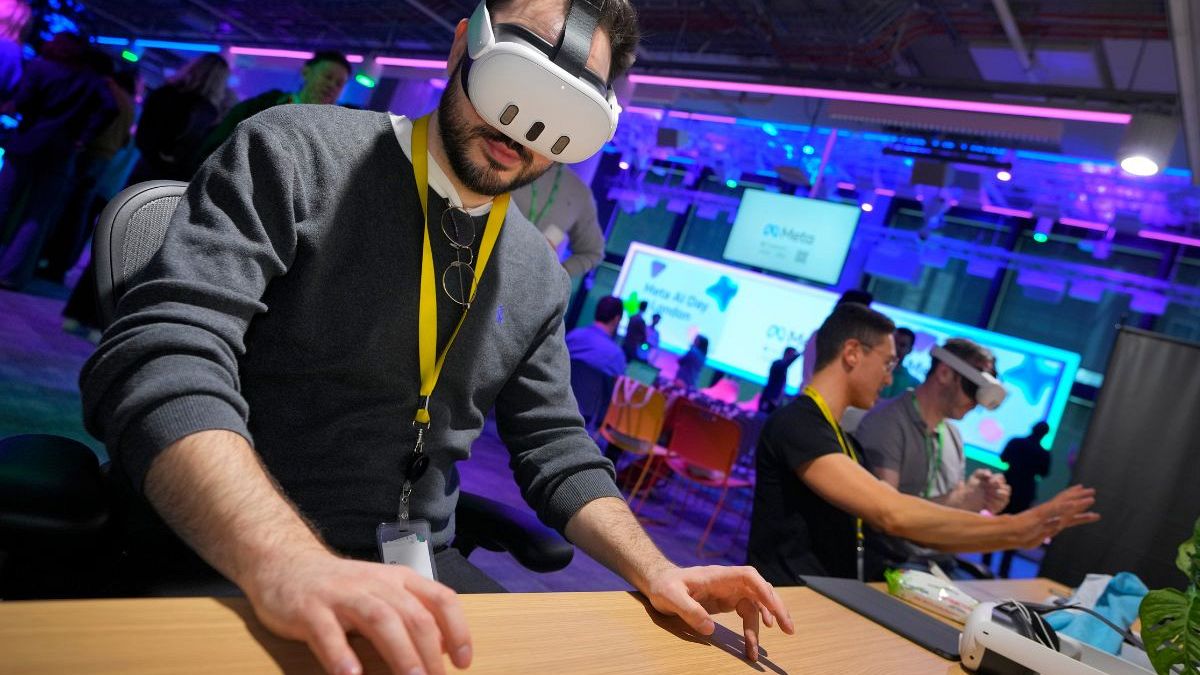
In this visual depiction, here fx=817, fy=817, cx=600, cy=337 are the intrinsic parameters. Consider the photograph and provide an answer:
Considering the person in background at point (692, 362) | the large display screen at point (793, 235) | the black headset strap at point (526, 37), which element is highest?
the large display screen at point (793, 235)

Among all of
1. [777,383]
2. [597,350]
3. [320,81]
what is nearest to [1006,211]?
[777,383]

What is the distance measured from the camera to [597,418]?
6078 mm

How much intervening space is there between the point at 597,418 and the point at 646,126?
21.1 feet

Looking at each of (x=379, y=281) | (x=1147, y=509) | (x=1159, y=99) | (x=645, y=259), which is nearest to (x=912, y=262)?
(x=645, y=259)

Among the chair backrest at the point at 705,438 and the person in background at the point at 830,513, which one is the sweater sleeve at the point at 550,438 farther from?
the chair backrest at the point at 705,438

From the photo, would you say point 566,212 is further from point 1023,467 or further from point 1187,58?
point 1023,467

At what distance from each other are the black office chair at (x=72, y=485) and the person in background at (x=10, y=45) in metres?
5.13

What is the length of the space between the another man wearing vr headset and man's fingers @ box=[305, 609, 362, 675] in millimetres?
169

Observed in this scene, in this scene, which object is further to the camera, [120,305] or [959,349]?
[959,349]

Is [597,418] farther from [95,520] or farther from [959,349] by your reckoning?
[95,520]

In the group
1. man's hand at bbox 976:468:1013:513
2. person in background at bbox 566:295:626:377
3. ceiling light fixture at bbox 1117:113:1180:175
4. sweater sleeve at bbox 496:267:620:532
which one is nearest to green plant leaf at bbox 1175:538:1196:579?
sweater sleeve at bbox 496:267:620:532

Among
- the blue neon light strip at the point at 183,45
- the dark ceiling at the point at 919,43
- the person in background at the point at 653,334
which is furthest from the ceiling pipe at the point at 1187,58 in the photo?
the blue neon light strip at the point at 183,45

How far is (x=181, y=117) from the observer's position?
4.07 meters

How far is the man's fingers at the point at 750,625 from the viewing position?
100cm
